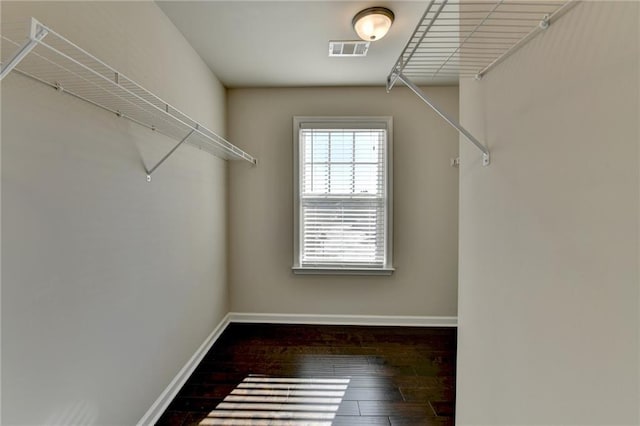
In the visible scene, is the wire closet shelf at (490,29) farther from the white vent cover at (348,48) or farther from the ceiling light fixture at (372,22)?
the white vent cover at (348,48)

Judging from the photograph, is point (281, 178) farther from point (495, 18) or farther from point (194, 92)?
point (495, 18)

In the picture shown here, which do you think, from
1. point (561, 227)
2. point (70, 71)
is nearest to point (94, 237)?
point (70, 71)

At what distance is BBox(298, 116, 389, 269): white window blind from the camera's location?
2822 millimetres

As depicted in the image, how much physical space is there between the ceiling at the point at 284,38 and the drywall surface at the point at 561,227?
1.13 metres

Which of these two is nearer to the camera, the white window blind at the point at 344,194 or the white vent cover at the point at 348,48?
the white vent cover at the point at 348,48

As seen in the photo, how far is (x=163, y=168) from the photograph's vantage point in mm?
1707

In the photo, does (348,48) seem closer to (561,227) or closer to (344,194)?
(344,194)

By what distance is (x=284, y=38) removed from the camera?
1994mm

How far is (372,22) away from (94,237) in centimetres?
187

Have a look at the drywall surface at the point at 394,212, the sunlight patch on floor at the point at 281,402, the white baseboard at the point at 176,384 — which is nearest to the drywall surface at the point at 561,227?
the sunlight patch on floor at the point at 281,402

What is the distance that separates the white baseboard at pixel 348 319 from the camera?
9.39 ft

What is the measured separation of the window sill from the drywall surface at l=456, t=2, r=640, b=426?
67.9 inches

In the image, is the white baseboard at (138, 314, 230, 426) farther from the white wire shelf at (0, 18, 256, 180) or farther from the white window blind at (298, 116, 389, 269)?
the white wire shelf at (0, 18, 256, 180)

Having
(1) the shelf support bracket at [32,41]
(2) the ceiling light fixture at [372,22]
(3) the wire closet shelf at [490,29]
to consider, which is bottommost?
(1) the shelf support bracket at [32,41]
